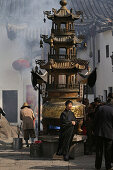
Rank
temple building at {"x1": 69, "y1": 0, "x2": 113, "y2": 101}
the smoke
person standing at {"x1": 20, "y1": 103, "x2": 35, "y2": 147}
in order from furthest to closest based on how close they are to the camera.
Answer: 1. the smoke
2. temple building at {"x1": 69, "y1": 0, "x2": 113, "y2": 101}
3. person standing at {"x1": 20, "y1": 103, "x2": 35, "y2": 147}

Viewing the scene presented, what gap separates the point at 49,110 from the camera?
11.6 meters

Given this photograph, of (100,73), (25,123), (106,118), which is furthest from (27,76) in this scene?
(106,118)

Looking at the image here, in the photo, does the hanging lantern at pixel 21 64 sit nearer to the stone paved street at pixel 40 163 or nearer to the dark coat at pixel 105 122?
the stone paved street at pixel 40 163

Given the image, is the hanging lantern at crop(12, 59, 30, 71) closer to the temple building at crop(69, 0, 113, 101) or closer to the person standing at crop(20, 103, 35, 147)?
the temple building at crop(69, 0, 113, 101)

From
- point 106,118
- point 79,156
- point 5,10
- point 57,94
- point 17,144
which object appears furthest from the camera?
point 5,10

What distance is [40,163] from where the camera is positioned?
32.2 ft

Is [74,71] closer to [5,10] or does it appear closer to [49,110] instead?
[49,110]

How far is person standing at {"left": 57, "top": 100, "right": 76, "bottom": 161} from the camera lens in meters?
9.95

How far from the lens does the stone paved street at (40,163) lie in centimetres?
905

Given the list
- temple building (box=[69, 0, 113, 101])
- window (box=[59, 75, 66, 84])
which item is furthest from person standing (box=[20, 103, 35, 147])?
temple building (box=[69, 0, 113, 101])

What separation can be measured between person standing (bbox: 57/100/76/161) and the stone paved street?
32 cm

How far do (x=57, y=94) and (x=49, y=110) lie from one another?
0.67 meters

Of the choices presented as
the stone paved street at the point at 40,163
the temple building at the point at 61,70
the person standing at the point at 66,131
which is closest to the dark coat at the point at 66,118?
the person standing at the point at 66,131

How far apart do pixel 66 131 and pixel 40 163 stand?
1.14 m
